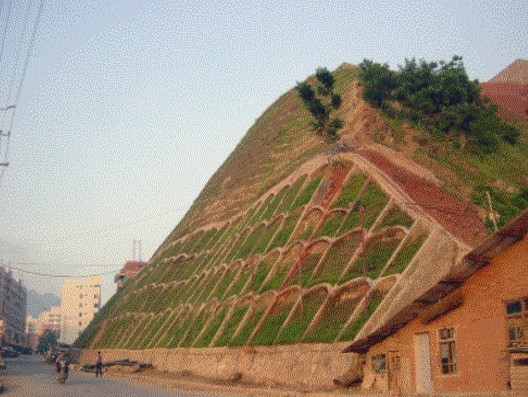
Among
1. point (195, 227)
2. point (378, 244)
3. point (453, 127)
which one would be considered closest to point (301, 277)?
point (378, 244)

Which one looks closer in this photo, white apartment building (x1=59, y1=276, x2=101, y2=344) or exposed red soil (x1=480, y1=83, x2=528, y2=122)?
exposed red soil (x1=480, y1=83, x2=528, y2=122)

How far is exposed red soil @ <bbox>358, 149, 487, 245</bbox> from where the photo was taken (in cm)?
2537

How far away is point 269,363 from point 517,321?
14009mm

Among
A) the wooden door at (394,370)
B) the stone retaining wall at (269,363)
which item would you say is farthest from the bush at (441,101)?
the wooden door at (394,370)

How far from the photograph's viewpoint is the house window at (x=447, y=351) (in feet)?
59.9

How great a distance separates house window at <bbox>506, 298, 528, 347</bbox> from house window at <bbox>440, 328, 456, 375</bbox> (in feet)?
6.95

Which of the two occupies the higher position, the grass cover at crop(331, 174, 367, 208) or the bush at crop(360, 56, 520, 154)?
the bush at crop(360, 56, 520, 154)

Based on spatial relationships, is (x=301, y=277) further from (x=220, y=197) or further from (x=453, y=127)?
(x=220, y=197)

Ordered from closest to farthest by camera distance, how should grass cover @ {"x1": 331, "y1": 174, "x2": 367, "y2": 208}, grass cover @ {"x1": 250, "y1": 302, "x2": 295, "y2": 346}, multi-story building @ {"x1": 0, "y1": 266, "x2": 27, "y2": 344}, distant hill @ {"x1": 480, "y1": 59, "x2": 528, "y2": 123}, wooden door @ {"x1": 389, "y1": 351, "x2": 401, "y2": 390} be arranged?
wooden door @ {"x1": 389, "y1": 351, "x2": 401, "y2": 390} → grass cover @ {"x1": 250, "y1": 302, "x2": 295, "y2": 346} → grass cover @ {"x1": 331, "y1": 174, "x2": 367, "y2": 208} → distant hill @ {"x1": 480, "y1": 59, "x2": 528, "y2": 123} → multi-story building @ {"x1": 0, "y1": 266, "x2": 27, "y2": 344}

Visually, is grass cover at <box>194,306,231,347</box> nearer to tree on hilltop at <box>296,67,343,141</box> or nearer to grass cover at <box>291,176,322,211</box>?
grass cover at <box>291,176,322,211</box>

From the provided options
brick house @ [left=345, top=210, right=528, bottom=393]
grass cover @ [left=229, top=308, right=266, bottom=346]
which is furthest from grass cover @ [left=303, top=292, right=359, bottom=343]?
grass cover @ [left=229, top=308, right=266, bottom=346]

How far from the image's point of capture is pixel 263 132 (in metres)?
68.2

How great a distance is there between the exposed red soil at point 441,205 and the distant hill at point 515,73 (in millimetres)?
46321

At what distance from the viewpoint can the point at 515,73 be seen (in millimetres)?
72562
